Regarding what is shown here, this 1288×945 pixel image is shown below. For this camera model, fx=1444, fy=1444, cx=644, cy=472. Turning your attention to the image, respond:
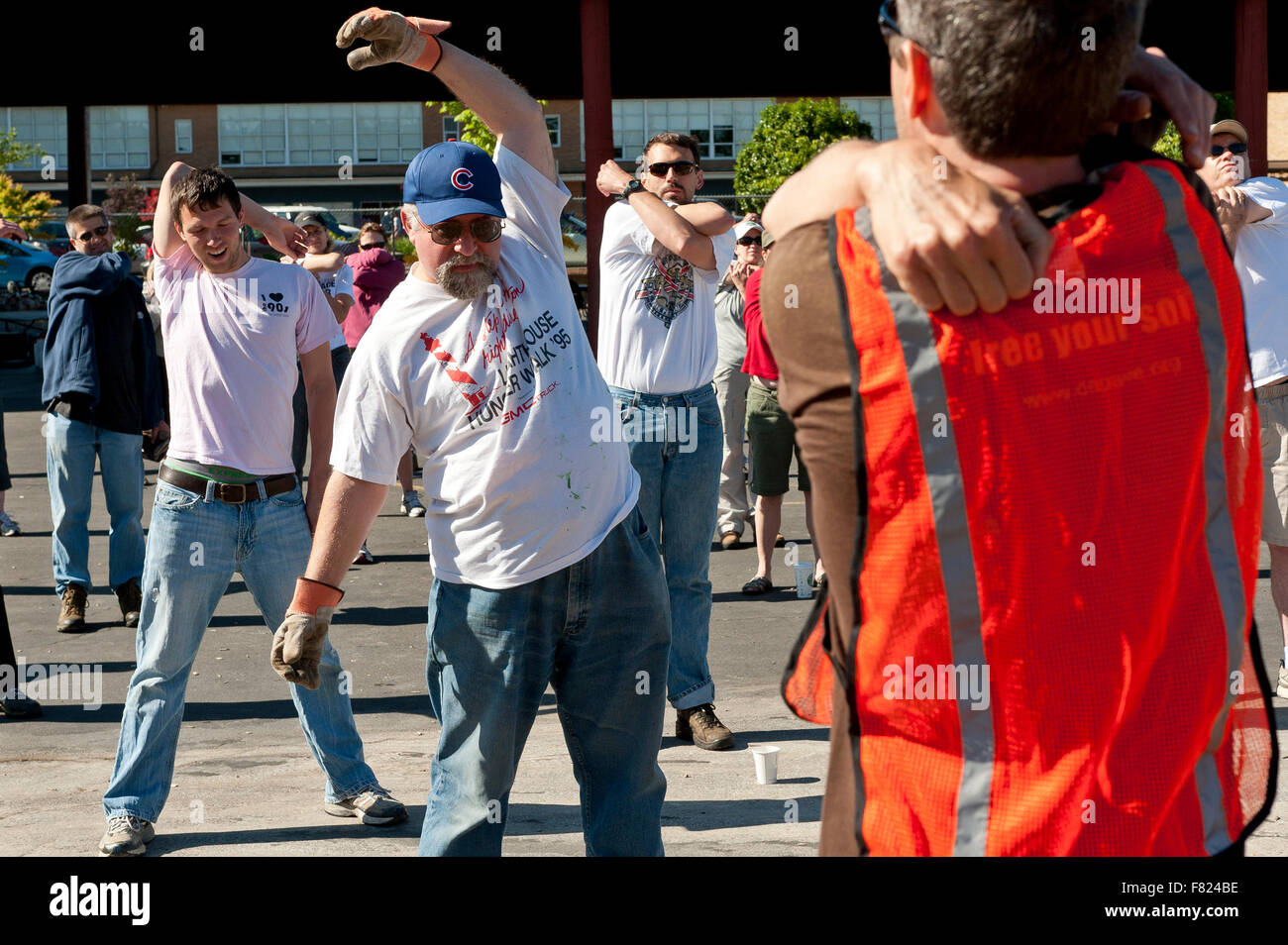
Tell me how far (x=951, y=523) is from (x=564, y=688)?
212 cm

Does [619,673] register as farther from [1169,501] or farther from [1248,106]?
[1248,106]

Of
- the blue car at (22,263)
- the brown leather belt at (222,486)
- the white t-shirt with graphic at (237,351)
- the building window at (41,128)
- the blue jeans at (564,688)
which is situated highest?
the building window at (41,128)

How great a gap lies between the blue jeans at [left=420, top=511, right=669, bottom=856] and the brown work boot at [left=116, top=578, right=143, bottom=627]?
15.8ft

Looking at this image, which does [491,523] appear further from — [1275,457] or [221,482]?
[1275,457]

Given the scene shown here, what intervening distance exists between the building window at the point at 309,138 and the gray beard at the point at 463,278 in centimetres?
5423

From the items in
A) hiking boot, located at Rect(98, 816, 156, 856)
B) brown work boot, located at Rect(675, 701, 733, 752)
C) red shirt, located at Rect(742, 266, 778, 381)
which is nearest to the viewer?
hiking boot, located at Rect(98, 816, 156, 856)

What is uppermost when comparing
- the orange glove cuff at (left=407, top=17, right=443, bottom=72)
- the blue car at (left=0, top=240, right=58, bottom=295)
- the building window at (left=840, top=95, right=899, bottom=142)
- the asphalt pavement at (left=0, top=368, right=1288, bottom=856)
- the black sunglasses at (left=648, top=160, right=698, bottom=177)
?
the building window at (left=840, top=95, right=899, bottom=142)

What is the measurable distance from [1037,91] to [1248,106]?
518 inches

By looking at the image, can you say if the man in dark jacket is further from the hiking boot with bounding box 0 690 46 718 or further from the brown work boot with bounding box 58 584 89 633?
the hiking boot with bounding box 0 690 46 718

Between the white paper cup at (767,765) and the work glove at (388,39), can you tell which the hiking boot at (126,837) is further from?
the work glove at (388,39)

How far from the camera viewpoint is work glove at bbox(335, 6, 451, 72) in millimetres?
3473

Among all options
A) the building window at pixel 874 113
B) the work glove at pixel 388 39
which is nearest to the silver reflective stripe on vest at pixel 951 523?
the work glove at pixel 388 39

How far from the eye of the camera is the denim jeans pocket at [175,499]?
15.6 ft

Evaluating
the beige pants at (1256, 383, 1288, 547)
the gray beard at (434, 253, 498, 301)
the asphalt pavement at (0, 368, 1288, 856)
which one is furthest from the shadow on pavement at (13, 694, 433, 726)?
the beige pants at (1256, 383, 1288, 547)
